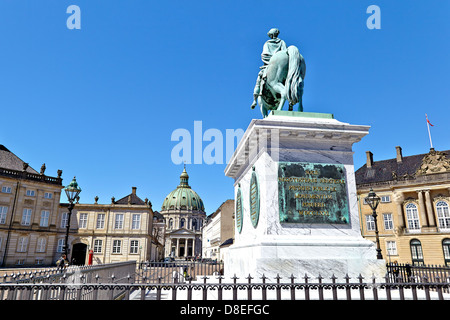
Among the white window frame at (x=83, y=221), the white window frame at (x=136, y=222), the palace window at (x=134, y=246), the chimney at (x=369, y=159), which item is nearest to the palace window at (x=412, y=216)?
the chimney at (x=369, y=159)

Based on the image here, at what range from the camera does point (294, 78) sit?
8.76 metres

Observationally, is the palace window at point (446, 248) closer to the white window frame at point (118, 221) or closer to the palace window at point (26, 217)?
the white window frame at point (118, 221)

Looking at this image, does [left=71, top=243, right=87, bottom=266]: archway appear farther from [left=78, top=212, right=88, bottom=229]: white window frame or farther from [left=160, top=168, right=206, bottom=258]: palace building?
[left=160, top=168, right=206, bottom=258]: palace building

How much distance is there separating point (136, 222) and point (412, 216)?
149 ft

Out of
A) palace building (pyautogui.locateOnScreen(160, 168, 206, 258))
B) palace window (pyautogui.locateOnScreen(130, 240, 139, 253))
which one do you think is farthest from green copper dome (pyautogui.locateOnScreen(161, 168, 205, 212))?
palace window (pyautogui.locateOnScreen(130, 240, 139, 253))

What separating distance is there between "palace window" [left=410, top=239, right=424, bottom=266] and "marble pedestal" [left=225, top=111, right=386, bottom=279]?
1760 inches

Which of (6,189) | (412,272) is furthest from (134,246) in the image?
(412,272)

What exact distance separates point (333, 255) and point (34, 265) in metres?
50.6

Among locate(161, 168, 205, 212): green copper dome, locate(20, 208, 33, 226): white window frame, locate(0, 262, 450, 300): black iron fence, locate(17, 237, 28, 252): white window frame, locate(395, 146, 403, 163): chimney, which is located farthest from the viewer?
locate(161, 168, 205, 212): green copper dome

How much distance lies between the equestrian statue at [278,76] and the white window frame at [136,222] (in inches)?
1925

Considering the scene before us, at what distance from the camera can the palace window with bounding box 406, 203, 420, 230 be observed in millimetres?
44669

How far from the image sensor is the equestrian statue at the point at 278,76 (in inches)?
346
